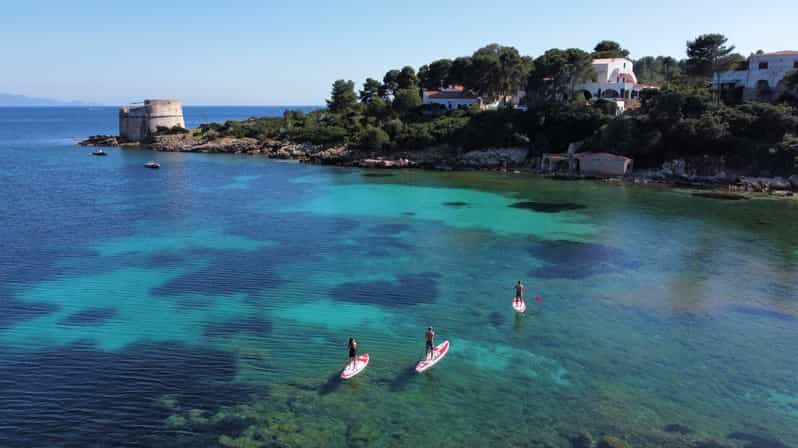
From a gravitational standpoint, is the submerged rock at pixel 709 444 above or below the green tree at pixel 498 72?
below

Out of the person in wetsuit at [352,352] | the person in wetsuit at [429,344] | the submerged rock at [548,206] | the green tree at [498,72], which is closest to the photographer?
the person in wetsuit at [352,352]

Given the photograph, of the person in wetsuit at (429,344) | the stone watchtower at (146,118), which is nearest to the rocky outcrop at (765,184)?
the person in wetsuit at (429,344)

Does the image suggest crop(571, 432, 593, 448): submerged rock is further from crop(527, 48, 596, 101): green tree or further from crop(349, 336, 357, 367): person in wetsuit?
crop(527, 48, 596, 101): green tree

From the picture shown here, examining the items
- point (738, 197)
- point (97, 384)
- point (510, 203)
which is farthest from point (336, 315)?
point (738, 197)

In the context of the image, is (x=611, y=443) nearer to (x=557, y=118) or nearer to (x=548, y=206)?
(x=548, y=206)

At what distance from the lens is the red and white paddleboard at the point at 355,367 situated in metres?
21.7

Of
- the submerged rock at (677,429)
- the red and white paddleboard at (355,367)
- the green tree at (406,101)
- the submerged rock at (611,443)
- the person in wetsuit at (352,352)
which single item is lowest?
the submerged rock at (611,443)

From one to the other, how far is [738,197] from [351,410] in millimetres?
58806

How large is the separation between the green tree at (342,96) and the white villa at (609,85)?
58.8 meters

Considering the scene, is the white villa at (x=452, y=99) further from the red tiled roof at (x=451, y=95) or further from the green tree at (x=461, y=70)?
the green tree at (x=461, y=70)

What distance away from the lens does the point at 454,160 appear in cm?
9019

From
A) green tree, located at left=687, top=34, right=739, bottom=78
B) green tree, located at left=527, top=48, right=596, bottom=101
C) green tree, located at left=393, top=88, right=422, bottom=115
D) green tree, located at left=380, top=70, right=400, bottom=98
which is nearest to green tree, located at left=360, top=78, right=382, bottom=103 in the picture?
green tree, located at left=380, top=70, right=400, bottom=98

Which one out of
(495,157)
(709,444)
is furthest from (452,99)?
(709,444)

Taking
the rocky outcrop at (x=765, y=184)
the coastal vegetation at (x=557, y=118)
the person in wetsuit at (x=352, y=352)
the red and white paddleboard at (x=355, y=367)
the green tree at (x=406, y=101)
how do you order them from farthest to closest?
1. the green tree at (x=406, y=101)
2. the coastal vegetation at (x=557, y=118)
3. the rocky outcrop at (x=765, y=184)
4. the person in wetsuit at (x=352, y=352)
5. the red and white paddleboard at (x=355, y=367)
